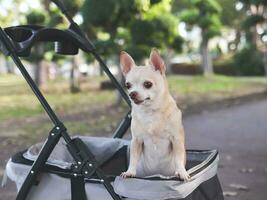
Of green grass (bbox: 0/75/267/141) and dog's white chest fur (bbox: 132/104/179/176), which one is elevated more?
dog's white chest fur (bbox: 132/104/179/176)

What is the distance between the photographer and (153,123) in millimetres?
2729

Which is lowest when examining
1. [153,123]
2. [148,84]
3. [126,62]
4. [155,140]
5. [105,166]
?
[105,166]

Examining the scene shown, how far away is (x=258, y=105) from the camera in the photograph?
1082cm

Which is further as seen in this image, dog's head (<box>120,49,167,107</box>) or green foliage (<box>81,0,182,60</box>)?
green foliage (<box>81,0,182,60</box>)

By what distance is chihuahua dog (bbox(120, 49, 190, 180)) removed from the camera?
2.65 m

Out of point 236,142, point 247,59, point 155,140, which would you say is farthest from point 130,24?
point 247,59

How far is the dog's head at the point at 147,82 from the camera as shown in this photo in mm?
2625

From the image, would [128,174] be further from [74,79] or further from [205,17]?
[205,17]

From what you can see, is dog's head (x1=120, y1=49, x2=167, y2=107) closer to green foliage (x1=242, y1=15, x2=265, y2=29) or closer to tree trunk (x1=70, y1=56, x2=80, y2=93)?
green foliage (x1=242, y1=15, x2=265, y2=29)

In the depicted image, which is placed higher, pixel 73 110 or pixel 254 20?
pixel 254 20


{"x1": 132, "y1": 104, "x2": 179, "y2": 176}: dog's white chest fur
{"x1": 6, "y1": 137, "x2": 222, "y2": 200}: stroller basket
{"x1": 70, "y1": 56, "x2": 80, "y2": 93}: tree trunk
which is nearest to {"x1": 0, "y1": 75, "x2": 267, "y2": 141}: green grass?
{"x1": 70, "y1": 56, "x2": 80, "y2": 93}: tree trunk

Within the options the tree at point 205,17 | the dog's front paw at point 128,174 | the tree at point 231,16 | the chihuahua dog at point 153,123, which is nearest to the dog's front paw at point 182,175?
the chihuahua dog at point 153,123

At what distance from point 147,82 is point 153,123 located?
0.82 ft

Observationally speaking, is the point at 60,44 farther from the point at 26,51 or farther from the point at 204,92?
the point at 204,92
